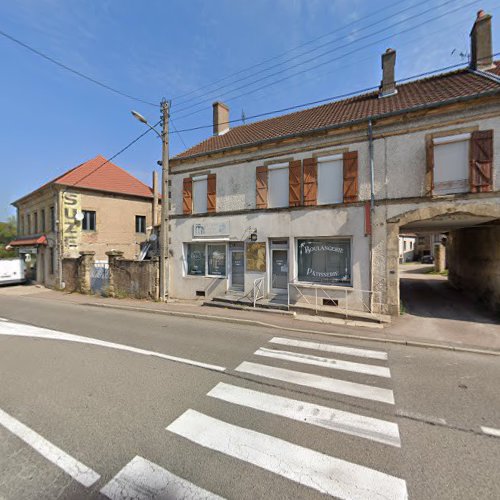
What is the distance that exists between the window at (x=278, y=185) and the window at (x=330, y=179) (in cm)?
133

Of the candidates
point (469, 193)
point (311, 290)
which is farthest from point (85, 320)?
point (469, 193)

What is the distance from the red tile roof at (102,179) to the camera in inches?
709

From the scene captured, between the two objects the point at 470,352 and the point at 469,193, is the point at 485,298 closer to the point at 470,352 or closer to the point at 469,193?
the point at 469,193

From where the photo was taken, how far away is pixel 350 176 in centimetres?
951

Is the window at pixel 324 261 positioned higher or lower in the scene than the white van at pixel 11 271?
higher

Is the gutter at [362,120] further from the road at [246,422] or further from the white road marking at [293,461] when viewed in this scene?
the white road marking at [293,461]

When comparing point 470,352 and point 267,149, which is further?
point 267,149

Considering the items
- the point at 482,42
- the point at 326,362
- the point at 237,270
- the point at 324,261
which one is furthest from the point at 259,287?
the point at 482,42

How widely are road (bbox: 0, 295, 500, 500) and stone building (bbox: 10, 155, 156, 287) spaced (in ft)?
44.4

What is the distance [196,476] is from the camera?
2.52 metres

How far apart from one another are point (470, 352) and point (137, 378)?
6.87m

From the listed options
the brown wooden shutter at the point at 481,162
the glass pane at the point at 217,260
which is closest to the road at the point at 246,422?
the brown wooden shutter at the point at 481,162

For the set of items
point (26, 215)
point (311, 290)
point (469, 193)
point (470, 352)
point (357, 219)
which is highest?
point (26, 215)

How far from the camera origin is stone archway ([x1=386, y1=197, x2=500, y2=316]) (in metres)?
7.84
